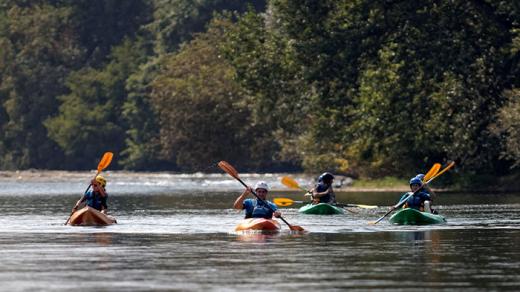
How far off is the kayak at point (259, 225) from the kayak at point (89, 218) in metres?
5.85

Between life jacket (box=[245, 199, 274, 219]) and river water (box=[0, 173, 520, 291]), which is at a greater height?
life jacket (box=[245, 199, 274, 219])

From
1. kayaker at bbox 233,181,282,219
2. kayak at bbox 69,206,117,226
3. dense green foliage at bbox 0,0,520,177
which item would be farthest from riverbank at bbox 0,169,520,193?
kayaker at bbox 233,181,282,219

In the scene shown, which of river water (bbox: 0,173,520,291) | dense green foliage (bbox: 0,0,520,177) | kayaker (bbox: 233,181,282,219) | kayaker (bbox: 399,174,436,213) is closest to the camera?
river water (bbox: 0,173,520,291)

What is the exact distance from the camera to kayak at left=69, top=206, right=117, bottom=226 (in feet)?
155

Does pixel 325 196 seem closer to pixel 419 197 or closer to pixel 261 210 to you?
pixel 419 197

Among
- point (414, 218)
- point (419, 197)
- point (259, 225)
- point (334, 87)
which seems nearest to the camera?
point (259, 225)

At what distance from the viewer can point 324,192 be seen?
5650 cm

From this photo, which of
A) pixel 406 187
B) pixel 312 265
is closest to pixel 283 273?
pixel 312 265

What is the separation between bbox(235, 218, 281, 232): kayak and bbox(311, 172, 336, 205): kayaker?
13724 millimetres

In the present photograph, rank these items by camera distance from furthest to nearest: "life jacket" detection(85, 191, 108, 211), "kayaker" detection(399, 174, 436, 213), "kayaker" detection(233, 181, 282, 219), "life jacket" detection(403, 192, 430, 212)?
"life jacket" detection(85, 191, 108, 211) < "life jacket" detection(403, 192, 430, 212) < "kayaker" detection(399, 174, 436, 213) < "kayaker" detection(233, 181, 282, 219)

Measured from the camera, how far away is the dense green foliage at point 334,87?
7319 centimetres

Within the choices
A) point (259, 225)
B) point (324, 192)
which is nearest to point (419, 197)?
point (259, 225)

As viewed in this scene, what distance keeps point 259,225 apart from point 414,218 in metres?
5.92

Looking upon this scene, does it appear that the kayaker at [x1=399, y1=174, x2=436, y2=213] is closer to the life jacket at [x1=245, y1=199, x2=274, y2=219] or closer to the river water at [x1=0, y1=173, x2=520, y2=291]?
the river water at [x1=0, y1=173, x2=520, y2=291]
